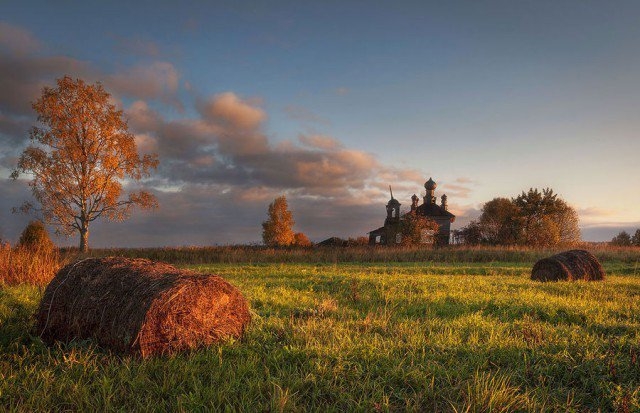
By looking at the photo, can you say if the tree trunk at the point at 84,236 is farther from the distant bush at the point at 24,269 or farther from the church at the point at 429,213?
the church at the point at 429,213

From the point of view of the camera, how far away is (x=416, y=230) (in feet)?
175

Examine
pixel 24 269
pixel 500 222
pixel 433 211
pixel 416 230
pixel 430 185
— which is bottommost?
pixel 24 269

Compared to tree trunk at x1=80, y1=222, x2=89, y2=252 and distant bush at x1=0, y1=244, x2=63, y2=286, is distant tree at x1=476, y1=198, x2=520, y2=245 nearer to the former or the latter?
tree trunk at x1=80, y1=222, x2=89, y2=252

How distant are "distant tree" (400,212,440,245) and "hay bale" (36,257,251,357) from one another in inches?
1803

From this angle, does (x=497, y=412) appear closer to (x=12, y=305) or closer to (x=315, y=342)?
(x=315, y=342)

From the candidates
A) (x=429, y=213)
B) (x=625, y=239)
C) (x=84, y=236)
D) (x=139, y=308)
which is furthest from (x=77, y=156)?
(x=625, y=239)

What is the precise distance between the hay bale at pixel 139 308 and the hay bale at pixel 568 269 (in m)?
15.2

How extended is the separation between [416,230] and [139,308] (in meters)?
48.9

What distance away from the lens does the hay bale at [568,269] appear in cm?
1825

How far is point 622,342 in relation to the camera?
721 centimetres

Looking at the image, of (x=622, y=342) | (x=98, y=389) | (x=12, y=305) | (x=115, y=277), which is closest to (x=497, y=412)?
(x=622, y=342)

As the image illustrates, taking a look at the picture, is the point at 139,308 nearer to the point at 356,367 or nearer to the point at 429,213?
the point at 356,367

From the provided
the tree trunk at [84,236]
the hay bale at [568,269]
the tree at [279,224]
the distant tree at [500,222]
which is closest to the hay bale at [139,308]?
the hay bale at [568,269]

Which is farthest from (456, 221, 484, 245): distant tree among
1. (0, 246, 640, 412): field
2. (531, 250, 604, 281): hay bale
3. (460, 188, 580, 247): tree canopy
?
(0, 246, 640, 412): field
